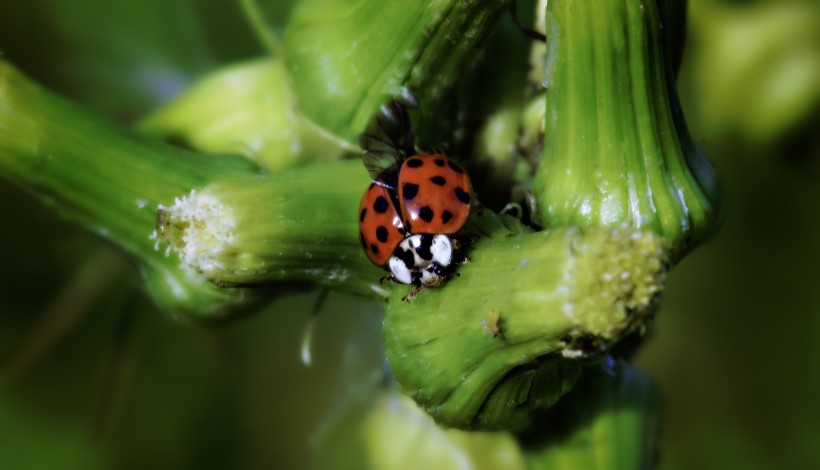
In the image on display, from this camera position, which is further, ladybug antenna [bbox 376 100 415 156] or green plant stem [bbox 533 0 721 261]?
ladybug antenna [bbox 376 100 415 156]

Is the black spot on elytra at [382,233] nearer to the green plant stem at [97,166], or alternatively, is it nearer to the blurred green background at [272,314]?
the green plant stem at [97,166]

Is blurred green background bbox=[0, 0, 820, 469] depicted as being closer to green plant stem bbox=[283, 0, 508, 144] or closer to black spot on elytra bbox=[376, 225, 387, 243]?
green plant stem bbox=[283, 0, 508, 144]

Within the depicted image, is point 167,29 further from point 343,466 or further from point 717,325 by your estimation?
point 717,325

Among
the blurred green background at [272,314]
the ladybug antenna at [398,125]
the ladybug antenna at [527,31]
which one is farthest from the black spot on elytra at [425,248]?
the blurred green background at [272,314]

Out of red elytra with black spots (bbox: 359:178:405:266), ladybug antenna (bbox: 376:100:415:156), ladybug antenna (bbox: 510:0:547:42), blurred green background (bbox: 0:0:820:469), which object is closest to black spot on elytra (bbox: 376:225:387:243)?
red elytra with black spots (bbox: 359:178:405:266)

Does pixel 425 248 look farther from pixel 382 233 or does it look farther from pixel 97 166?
pixel 97 166

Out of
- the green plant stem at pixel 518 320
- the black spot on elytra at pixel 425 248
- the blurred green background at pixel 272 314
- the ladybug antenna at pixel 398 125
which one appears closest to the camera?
the green plant stem at pixel 518 320
